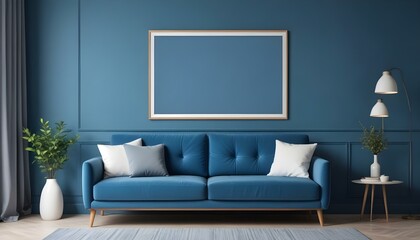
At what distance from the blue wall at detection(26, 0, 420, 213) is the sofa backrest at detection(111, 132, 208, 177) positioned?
8.6 inches

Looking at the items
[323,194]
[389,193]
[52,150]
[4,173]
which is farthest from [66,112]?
[389,193]

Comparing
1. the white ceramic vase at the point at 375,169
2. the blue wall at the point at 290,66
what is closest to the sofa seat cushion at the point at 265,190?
the white ceramic vase at the point at 375,169

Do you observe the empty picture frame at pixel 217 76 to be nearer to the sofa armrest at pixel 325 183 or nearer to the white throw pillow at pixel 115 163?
the white throw pillow at pixel 115 163

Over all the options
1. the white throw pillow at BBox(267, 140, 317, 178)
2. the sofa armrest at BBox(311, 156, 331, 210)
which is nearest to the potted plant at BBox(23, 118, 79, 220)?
the white throw pillow at BBox(267, 140, 317, 178)

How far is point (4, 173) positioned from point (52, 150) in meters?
0.51

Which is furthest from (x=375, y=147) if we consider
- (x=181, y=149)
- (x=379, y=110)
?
(x=181, y=149)

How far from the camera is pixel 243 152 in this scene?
589 centimetres

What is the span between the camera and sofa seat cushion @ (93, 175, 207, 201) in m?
5.23

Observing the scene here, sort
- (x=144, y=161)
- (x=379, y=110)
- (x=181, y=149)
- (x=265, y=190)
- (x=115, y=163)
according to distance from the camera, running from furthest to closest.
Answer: (x=181, y=149)
(x=379, y=110)
(x=115, y=163)
(x=144, y=161)
(x=265, y=190)

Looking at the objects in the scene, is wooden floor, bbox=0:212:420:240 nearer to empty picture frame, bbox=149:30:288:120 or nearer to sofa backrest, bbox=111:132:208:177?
sofa backrest, bbox=111:132:208:177

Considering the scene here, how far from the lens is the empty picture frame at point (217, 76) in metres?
6.17

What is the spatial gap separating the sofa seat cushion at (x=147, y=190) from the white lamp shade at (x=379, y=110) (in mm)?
1933

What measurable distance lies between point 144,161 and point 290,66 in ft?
6.18

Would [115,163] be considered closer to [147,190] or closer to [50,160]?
[147,190]
